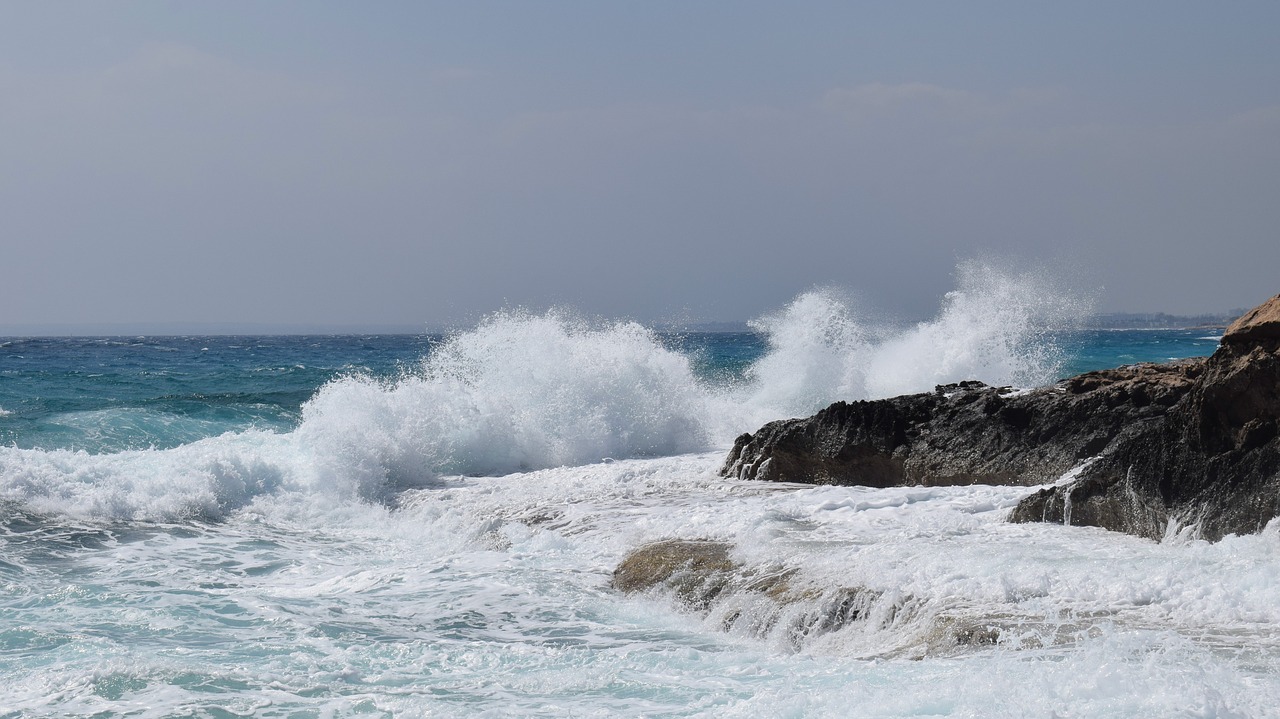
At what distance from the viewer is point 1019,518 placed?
703 centimetres

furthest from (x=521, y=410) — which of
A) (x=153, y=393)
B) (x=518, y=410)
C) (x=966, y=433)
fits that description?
(x=153, y=393)

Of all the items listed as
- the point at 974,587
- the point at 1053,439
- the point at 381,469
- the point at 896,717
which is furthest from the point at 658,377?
the point at 896,717

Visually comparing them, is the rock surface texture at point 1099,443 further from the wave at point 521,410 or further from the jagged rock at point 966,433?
the wave at point 521,410

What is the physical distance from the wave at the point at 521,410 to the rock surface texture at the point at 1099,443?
332 centimetres

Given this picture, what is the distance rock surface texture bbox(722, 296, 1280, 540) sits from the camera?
5961 millimetres

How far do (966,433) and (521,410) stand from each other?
236 inches

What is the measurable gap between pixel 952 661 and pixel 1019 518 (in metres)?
2.63

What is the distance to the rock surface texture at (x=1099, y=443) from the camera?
19.6 feet

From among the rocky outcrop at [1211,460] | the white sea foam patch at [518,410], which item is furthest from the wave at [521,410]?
the rocky outcrop at [1211,460]

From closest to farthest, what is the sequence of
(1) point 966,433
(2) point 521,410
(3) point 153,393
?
(1) point 966,433 < (2) point 521,410 < (3) point 153,393

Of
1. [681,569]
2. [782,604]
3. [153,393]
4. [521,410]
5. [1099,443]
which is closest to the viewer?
[782,604]

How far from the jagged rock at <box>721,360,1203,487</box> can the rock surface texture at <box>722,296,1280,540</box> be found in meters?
0.01

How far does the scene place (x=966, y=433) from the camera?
9109 mm

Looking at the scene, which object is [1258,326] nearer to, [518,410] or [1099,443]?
[1099,443]
